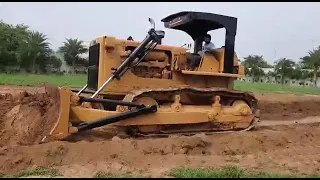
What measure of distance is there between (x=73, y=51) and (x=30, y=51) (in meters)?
11.4

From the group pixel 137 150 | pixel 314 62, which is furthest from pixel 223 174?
pixel 314 62

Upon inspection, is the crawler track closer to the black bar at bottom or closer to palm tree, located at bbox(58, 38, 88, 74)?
the black bar at bottom

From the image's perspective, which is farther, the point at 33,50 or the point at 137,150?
the point at 33,50

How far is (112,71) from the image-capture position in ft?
28.8

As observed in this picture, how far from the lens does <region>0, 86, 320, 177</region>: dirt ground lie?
6.29m

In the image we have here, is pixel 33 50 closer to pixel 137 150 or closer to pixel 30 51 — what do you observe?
pixel 30 51

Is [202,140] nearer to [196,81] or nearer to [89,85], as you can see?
[196,81]

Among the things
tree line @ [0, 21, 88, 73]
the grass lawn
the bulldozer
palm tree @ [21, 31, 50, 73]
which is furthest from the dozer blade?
A: palm tree @ [21, 31, 50, 73]

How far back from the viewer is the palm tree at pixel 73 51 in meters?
64.8

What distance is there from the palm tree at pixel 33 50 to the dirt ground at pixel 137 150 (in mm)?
46765

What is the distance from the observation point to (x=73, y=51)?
6531 cm

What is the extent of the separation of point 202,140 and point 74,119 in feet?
8.53

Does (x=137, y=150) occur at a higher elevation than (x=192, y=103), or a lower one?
lower

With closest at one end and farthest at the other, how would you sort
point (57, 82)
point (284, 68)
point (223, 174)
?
point (223, 174), point (57, 82), point (284, 68)
